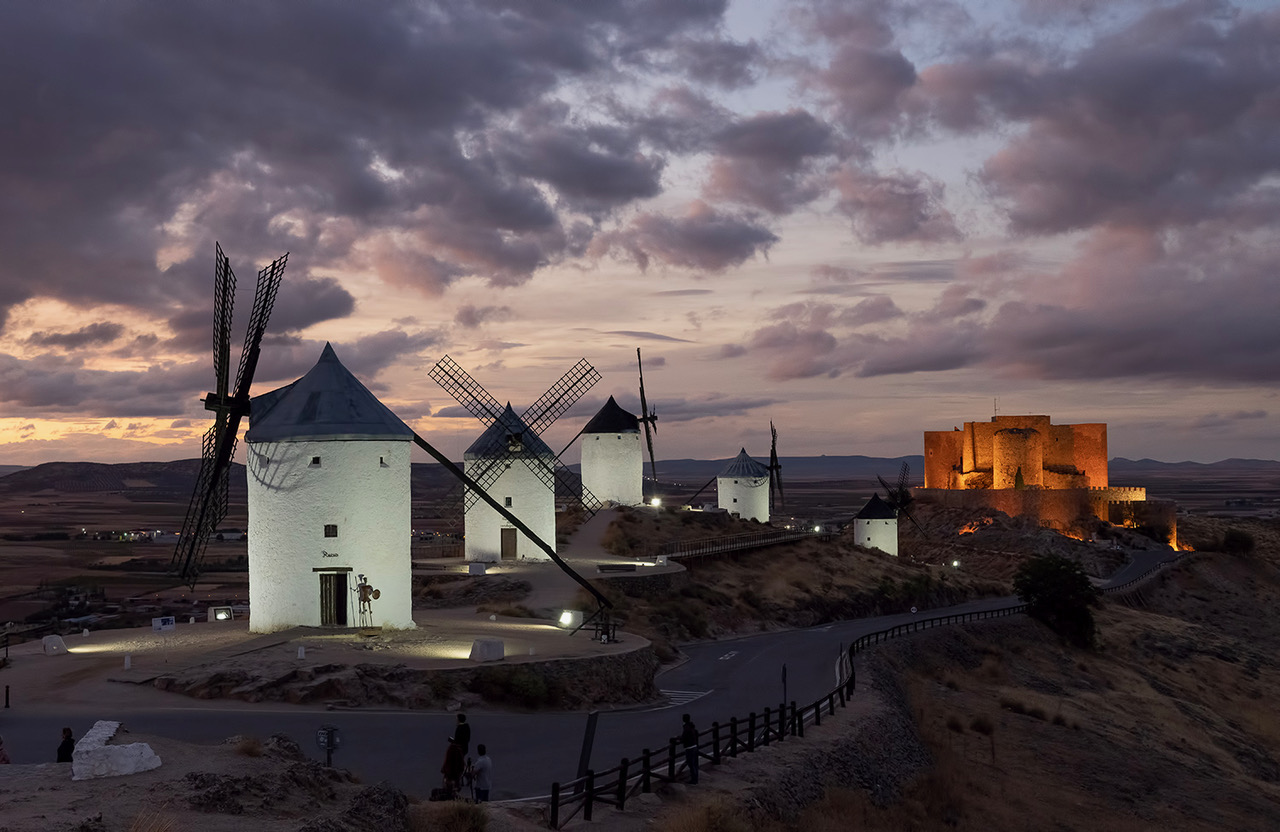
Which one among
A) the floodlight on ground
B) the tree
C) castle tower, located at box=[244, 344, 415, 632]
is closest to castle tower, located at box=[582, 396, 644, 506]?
the tree

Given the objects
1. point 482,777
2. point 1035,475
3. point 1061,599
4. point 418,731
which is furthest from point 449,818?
point 1035,475

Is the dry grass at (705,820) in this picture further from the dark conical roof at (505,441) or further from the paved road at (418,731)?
the dark conical roof at (505,441)

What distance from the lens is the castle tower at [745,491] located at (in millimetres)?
70062

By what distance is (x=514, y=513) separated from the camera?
1818 inches

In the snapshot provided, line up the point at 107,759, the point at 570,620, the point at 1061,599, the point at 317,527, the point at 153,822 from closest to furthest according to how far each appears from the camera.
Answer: the point at 153,822, the point at 107,759, the point at 317,527, the point at 570,620, the point at 1061,599

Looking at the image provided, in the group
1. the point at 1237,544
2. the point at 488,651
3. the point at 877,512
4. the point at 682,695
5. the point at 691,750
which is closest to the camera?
the point at 691,750

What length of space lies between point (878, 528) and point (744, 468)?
9.62 meters

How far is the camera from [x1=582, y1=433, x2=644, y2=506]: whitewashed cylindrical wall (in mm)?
62969

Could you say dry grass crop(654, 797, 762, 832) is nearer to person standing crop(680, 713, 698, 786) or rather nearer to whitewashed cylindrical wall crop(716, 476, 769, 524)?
person standing crop(680, 713, 698, 786)

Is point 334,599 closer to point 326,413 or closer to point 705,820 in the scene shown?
point 326,413

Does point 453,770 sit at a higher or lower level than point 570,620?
higher

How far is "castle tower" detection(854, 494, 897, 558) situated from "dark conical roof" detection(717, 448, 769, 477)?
753cm

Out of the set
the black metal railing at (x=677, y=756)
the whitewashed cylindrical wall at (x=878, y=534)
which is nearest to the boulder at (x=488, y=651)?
the black metal railing at (x=677, y=756)

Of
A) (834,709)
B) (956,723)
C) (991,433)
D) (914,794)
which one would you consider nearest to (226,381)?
(834,709)
